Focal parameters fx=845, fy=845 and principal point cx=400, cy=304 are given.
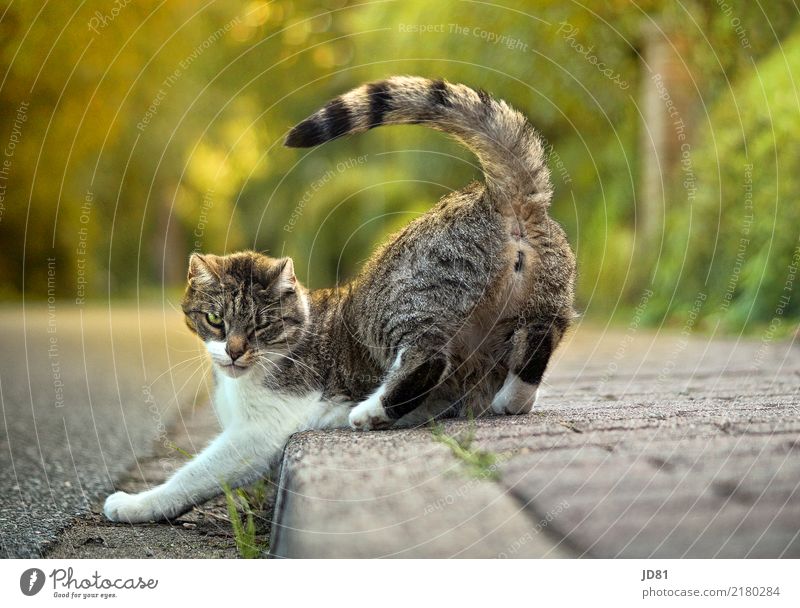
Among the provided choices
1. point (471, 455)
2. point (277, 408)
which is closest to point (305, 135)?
point (277, 408)

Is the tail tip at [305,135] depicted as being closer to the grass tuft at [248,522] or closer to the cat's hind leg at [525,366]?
the cat's hind leg at [525,366]

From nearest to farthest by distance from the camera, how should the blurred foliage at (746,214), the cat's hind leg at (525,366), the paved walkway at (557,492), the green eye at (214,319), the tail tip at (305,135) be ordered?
the paved walkway at (557,492)
the tail tip at (305,135)
the cat's hind leg at (525,366)
the green eye at (214,319)
the blurred foliage at (746,214)

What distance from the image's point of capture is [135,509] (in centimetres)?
177

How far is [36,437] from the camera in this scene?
8.28 ft

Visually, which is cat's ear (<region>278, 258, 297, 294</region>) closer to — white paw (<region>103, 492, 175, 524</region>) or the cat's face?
the cat's face

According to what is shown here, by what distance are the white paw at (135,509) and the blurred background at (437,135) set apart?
1188 mm

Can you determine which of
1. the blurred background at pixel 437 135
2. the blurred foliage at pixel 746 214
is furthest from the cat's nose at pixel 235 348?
the blurred foliage at pixel 746 214

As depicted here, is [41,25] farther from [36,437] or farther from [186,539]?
[186,539]

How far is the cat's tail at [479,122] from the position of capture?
180 centimetres

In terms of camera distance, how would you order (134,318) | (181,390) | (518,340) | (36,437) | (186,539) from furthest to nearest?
(134,318) → (181,390) → (36,437) → (518,340) → (186,539)

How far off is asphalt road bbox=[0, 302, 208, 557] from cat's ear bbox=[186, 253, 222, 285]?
0.63ft

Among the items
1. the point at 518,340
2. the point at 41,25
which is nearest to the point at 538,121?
the point at 41,25

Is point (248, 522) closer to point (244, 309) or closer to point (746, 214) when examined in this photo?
point (244, 309)
